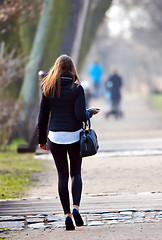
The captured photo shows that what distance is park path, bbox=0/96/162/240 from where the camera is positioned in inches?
281

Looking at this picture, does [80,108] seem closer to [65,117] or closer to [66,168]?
[65,117]

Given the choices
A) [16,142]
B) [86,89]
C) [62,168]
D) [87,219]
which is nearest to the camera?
[62,168]

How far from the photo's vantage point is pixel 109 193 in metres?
8.84

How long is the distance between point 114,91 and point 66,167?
1866 cm

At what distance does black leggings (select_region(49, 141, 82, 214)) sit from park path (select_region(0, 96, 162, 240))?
0.30 metres

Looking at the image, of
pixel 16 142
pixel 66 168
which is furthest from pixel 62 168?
pixel 16 142

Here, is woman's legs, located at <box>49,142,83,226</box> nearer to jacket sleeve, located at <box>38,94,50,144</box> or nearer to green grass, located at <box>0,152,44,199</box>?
jacket sleeve, located at <box>38,94,50,144</box>

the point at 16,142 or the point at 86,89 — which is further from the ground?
the point at 86,89

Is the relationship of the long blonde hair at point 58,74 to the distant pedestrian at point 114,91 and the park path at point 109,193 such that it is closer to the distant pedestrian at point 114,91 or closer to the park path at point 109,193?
the park path at point 109,193

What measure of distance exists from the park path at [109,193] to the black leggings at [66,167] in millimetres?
296

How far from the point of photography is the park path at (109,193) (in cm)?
713

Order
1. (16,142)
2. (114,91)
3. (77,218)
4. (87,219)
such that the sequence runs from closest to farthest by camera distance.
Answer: (77,218)
(87,219)
(16,142)
(114,91)

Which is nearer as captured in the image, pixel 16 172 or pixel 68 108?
pixel 68 108

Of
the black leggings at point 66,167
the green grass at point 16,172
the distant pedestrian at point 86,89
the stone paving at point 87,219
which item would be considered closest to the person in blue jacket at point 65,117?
the black leggings at point 66,167
